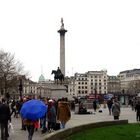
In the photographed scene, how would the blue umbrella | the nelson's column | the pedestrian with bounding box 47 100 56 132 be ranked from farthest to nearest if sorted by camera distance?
the nelson's column, the pedestrian with bounding box 47 100 56 132, the blue umbrella

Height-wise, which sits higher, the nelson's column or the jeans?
the nelson's column

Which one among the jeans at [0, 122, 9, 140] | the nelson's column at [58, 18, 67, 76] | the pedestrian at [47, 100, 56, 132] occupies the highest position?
the nelson's column at [58, 18, 67, 76]

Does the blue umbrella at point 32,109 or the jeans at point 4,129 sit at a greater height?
the blue umbrella at point 32,109

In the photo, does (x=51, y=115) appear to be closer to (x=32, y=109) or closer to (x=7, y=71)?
(x=32, y=109)

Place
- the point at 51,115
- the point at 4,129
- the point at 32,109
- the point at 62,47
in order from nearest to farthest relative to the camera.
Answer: the point at 32,109, the point at 4,129, the point at 51,115, the point at 62,47

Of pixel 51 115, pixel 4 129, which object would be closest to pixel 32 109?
pixel 4 129

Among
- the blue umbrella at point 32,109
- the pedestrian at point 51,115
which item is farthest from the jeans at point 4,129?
the pedestrian at point 51,115

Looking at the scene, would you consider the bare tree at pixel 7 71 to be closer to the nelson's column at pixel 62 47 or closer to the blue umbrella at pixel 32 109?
the nelson's column at pixel 62 47

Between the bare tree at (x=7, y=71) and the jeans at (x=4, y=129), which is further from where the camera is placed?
the bare tree at (x=7, y=71)

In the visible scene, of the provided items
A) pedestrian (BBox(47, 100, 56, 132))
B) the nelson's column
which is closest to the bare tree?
the nelson's column

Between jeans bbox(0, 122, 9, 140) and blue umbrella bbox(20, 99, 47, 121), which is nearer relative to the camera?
blue umbrella bbox(20, 99, 47, 121)

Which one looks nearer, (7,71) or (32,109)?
(32,109)

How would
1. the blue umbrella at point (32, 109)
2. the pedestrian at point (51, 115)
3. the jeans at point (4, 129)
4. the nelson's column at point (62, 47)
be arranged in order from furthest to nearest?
the nelson's column at point (62, 47), the pedestrian at point (51, 115), the jeans at point (4, 129), the blue umbrella at point (32, 109)

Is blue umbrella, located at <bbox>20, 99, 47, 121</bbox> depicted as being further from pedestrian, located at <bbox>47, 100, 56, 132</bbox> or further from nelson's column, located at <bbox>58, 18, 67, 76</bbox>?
nelson's column, located at <bbox>58, 18, 67, 76</bbox>
